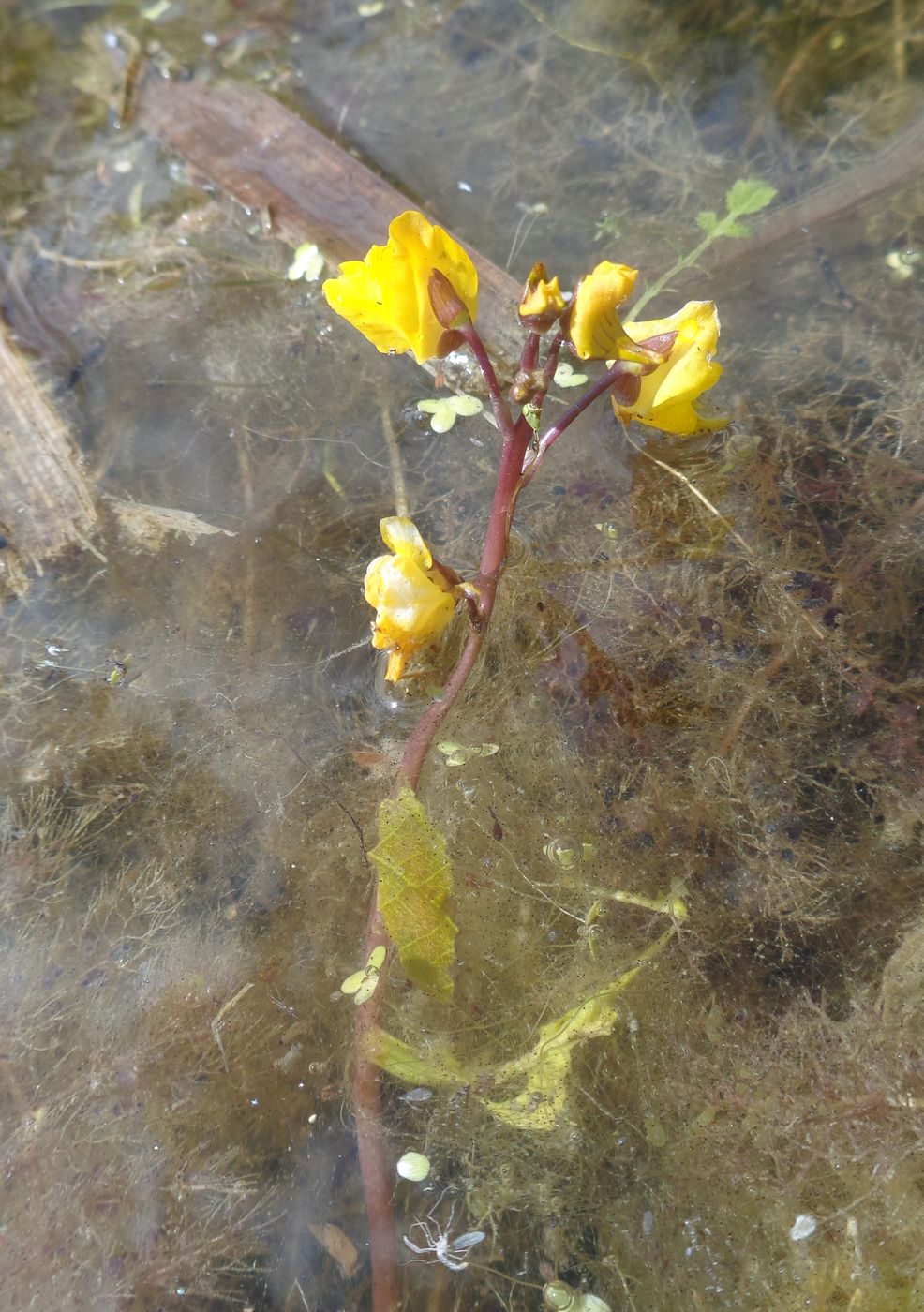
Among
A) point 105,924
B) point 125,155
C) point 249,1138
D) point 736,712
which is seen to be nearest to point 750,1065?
point 736,712

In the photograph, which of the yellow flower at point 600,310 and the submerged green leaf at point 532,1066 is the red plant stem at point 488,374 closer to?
the yellow flower at point 600,310

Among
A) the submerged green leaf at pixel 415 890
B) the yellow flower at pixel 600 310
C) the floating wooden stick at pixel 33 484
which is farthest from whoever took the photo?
the floating wooden stick at pixel 33 484

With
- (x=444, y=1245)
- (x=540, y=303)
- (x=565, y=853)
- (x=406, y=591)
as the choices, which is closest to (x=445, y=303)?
(x=540, y=303)

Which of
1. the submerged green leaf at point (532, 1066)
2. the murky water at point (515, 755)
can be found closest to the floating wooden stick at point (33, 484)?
the murky water at point (515, 755)

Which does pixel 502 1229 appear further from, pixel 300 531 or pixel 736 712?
pixel 300 531

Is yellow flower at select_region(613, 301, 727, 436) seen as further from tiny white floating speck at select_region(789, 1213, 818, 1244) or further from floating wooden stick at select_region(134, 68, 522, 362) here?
tiny white floating speck at select_region(789, 1213, 818, 1244)

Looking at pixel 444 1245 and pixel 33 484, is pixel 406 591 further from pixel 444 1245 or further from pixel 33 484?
pixel 33 484

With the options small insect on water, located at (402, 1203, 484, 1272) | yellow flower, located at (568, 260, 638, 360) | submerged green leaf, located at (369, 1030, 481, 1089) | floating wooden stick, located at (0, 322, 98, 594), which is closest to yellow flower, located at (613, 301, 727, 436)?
yellow flower, located at (568, 260, 638, 360)
